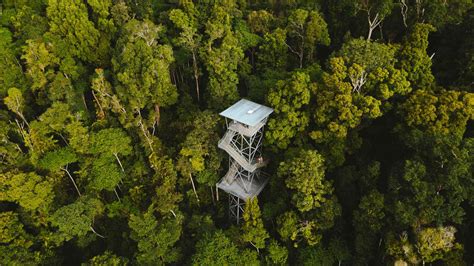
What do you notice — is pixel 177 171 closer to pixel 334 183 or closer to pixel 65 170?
pixel 65 170

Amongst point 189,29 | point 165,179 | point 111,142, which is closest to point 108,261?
point 165,179

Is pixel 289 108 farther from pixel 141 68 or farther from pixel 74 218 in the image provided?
pixel 74 218

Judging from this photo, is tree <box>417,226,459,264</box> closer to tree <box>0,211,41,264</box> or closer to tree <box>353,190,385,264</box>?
tree <box>353,190,385,264</box>

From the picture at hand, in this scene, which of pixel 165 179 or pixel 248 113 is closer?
pixel 248 113

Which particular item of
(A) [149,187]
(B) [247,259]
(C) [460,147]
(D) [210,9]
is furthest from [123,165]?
(C) [460,147]

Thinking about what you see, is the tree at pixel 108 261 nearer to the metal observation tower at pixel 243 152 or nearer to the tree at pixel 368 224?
the metal observation tower at pixel 243 152

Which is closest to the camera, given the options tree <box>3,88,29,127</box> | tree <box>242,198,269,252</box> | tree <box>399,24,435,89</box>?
tree <box>242,198,269,252</box>

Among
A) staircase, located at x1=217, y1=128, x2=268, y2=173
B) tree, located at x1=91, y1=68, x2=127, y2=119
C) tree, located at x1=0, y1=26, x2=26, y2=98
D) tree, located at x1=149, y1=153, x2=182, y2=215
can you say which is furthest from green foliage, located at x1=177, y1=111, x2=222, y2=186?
tree, located at x1=0, y1=26, x2=26, y2=98

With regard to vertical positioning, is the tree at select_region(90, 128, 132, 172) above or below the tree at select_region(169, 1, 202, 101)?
below
